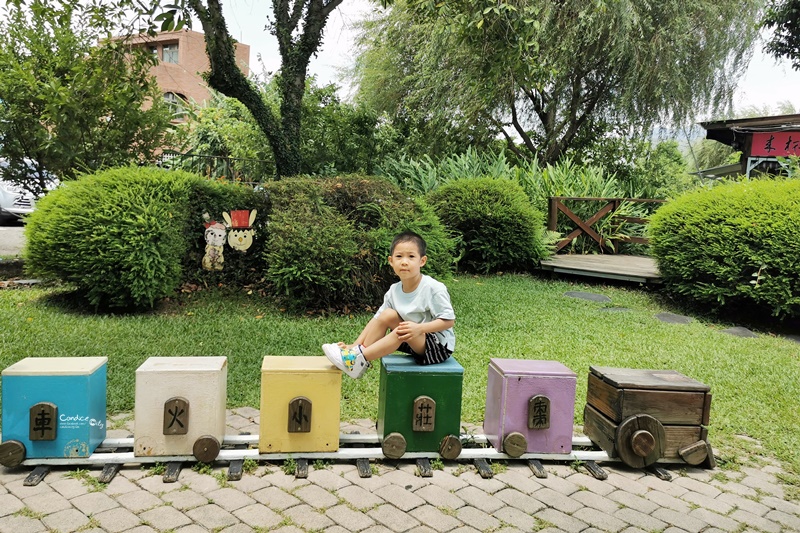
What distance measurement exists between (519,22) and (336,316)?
3924mm

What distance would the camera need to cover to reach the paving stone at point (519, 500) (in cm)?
324

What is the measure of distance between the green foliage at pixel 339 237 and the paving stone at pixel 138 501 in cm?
408

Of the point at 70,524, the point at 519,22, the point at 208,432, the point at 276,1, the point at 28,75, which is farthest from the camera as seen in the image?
the point at 276,1

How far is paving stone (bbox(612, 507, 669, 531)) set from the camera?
10.2ft

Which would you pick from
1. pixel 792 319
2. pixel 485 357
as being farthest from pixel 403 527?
pixel 792 319

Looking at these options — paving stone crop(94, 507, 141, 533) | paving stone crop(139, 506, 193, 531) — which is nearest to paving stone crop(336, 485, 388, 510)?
paving stone crop(139, 506, 193, 531)

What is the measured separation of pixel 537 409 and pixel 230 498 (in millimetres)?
1816

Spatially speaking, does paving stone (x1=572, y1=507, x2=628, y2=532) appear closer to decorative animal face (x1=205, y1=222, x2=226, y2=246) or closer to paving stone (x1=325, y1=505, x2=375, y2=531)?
paving stone (x1=325, y1=505, x2=375, y2=531)

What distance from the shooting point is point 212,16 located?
9.21m

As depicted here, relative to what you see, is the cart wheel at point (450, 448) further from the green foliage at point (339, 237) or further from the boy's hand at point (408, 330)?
the green foliage at point (339, 237)

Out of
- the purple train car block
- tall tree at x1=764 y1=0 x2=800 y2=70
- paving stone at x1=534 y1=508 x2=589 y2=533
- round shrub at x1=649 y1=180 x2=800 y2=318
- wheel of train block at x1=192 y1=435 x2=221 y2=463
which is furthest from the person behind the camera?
tall tree at x1=764 y1=0 x2=800 y2=70

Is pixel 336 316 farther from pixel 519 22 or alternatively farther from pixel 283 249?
pixel 519 22

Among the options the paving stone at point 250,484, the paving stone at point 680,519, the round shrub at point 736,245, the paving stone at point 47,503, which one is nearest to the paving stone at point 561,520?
the paving stone at point 680,519

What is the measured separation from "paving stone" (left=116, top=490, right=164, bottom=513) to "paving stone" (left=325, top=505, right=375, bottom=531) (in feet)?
2.79
